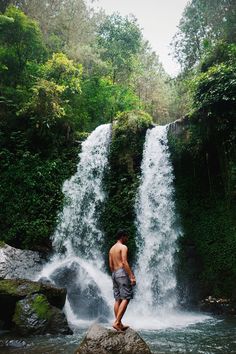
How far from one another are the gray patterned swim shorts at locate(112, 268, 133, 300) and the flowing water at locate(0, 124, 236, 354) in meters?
1.22

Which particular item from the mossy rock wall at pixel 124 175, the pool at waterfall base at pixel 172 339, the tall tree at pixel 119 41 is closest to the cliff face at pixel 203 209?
the mossy rock wall at pixel 124 175

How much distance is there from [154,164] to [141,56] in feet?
79.6

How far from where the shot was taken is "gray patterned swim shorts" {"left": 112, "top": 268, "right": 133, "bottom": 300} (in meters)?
6.05

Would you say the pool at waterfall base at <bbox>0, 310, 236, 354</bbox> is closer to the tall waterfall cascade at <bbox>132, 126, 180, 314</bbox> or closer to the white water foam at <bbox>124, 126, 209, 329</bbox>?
the white water foam at <bbox>124, 126, 209, 329</bbox>

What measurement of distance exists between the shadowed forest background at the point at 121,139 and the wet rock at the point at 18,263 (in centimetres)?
94

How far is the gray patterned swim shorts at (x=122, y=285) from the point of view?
6.05m

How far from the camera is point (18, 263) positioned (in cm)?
1145

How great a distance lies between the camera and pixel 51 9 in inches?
964

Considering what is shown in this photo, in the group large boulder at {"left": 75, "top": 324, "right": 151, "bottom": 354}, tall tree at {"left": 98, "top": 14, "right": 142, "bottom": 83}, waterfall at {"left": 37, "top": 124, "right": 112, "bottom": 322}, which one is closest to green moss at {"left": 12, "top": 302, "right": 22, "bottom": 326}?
waterfall at {"left": 37, "top": 124, "right": 112, "bottom": 322}

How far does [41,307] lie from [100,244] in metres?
5.07

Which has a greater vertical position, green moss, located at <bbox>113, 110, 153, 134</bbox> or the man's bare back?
green moss, located at <bbox>113, 110, 153, 134</bbox>

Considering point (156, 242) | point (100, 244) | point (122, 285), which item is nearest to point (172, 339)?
point (122, 285)

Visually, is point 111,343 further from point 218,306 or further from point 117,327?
point 218,306

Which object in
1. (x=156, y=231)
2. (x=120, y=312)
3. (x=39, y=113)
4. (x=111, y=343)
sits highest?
(x=39, y=113)
